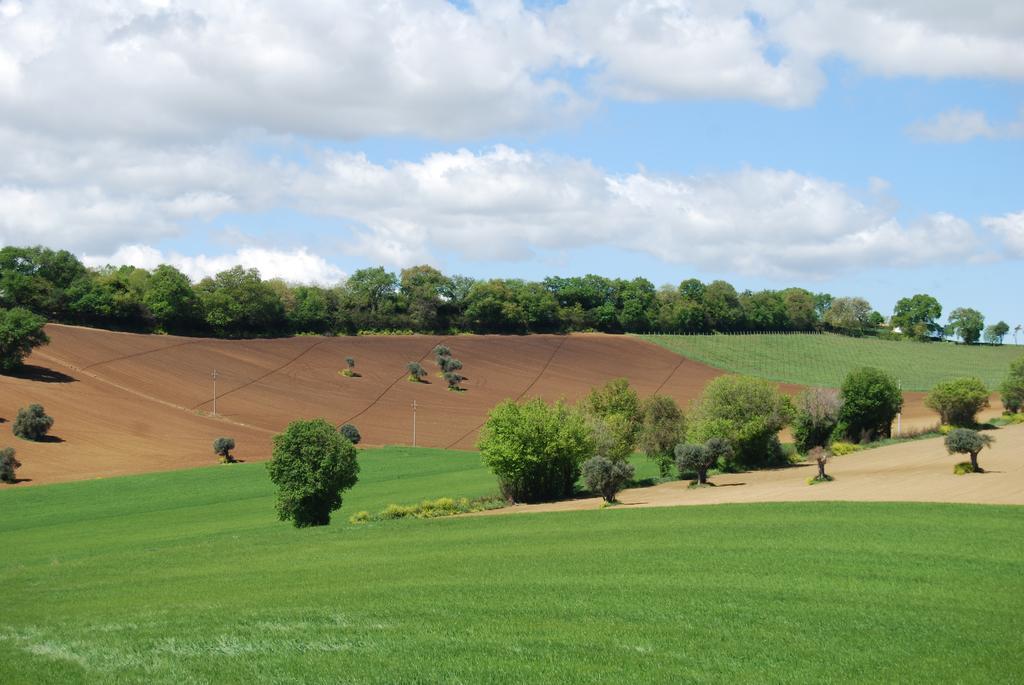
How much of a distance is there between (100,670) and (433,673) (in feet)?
19.0

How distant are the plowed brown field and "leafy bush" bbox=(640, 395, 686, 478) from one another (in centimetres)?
2845

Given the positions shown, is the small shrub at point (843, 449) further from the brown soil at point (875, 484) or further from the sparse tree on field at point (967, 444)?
the sparse tree on field at point (967, 444)

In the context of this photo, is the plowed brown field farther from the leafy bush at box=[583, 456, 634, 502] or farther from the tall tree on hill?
the tall tree on hill

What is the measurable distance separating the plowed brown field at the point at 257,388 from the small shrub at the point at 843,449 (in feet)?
80.7

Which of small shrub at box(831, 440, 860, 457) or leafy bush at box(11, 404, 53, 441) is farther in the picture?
leafy bush at box(11, 404, 53, 441)

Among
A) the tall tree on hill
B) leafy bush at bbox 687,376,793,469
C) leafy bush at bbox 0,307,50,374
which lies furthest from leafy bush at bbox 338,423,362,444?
the tall tree on hill

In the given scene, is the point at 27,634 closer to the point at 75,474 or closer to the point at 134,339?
the point at 75,474

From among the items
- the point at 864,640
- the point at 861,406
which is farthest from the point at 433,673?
the point at 861,406

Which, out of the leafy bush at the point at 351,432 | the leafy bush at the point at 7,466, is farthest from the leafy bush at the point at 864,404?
the leafy bush at the point at 7,466

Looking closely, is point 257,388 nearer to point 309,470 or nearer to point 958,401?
point 309,470

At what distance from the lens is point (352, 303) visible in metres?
150

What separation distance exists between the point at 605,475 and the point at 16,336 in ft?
215

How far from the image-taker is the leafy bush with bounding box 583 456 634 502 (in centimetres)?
5153

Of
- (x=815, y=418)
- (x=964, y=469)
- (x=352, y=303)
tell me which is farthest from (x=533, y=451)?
(x=352, y=303)
